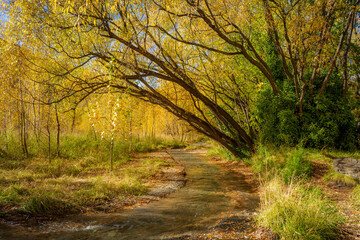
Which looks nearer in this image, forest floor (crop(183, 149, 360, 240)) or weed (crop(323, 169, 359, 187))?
forest floor (crop(183, 149, 360, 240))

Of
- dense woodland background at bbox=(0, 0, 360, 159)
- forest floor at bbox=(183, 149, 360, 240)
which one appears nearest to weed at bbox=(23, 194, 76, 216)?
dense woodland background at bbox=(0, 0, 360, 159)

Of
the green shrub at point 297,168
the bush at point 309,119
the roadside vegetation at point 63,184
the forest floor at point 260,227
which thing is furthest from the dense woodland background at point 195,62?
the forest floor at point 260,227

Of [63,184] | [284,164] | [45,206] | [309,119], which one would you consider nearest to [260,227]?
[45,206]

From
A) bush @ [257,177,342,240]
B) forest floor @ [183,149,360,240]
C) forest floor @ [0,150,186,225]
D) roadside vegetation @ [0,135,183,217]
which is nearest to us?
bush @ [257,177,342,240]

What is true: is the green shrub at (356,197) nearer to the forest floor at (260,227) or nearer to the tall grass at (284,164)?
the forest floor at (260,227)

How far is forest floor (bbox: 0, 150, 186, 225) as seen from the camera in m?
4.73

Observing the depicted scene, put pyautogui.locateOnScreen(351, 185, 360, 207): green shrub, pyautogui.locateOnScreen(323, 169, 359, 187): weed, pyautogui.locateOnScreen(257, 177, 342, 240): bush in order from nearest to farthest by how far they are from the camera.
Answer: pyautogui.locateOnScreen(257, 177, 342, 240): bush, pyautogui.locateOnScreen(351, 185, 360, 207): green shrub, pyautogui.locateOnScreen(323, 169, 359, 187): weed

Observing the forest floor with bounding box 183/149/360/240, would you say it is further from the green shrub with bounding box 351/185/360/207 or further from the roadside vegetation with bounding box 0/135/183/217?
the roadside vegetation with bounding box 0/135/183/217

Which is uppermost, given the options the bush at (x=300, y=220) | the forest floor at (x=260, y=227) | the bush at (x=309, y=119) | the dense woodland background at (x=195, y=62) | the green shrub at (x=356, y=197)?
the dense woodland background at (x=195, y=62)

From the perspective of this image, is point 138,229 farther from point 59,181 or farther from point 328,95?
point 328,95

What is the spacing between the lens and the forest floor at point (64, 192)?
186 inches

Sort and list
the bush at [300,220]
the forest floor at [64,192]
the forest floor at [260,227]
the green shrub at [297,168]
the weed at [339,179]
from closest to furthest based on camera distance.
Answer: the bush at [300,220]
the forest floor at [260,227]
the forest floor at [64,192]
the weed at [339,179]
the green shrub at [297,168]

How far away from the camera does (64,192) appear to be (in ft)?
18.6

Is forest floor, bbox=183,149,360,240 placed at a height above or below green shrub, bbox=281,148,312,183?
below
